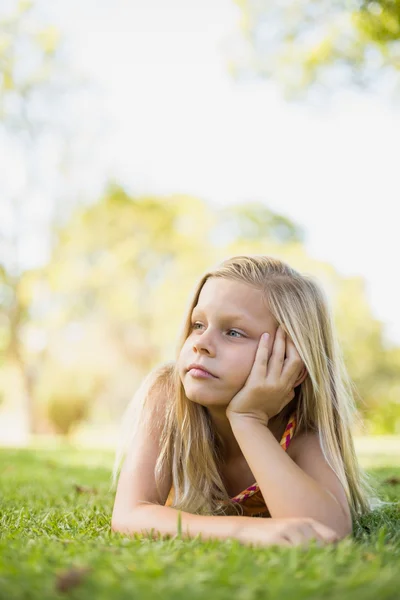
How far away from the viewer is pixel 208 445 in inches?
108

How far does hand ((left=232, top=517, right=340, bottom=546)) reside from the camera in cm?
195

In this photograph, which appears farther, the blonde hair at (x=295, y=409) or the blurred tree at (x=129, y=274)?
the blurred tree at (x=129, y=274)

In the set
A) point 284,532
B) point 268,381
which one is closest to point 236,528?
point 284,532

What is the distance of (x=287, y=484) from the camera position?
219cm

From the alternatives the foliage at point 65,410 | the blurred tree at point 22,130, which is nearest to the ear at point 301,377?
the foliage at point 65,410

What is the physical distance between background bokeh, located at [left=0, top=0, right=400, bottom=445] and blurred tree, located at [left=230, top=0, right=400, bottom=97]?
47mm

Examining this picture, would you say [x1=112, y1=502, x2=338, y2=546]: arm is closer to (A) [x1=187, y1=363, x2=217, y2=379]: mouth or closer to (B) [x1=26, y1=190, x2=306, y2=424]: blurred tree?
(A) [x1=187, y1=363, x2=217, y2=379]: mouth

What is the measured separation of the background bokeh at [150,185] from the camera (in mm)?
20750

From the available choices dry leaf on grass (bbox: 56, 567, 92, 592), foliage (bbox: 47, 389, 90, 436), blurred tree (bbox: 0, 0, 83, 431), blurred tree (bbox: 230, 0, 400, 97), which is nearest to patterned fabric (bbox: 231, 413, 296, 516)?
dry leaf on grass (bbox: 56, 567, 92, 592)

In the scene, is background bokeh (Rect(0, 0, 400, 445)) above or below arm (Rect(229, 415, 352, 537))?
above

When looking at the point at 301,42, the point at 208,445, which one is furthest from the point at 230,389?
the point at 301,42

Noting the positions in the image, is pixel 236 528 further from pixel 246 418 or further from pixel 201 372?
pixel 201 372

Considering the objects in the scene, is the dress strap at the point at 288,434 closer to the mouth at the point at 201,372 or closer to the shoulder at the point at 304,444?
the shoulder at the point at 304,444

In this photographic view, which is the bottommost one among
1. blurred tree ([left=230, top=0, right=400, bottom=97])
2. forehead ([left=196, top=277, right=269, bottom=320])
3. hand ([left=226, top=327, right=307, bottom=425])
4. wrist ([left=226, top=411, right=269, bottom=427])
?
wrist ([left=226, top=411, right=269, bottom=427])
